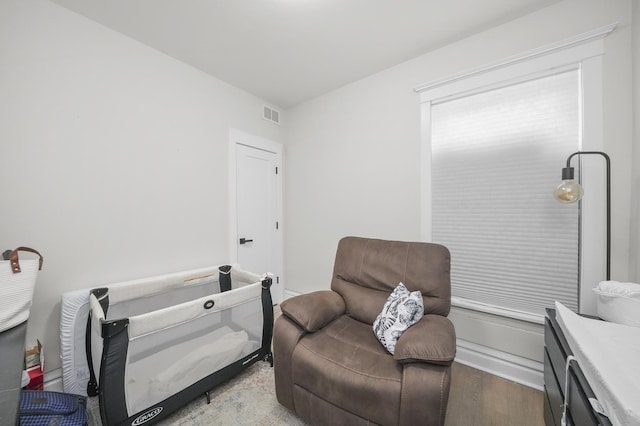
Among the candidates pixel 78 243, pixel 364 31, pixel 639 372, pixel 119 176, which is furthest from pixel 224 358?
pixel 364 31

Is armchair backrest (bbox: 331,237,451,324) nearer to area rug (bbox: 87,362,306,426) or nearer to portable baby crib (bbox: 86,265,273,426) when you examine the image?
portable baby crib (bbox: 86,265,273,426)

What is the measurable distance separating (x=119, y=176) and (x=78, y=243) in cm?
57

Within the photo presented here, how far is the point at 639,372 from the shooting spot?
30.8 inches

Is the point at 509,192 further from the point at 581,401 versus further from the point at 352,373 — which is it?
the point at 352,373

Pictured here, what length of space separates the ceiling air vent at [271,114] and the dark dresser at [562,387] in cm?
321

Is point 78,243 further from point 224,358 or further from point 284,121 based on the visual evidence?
point 284,121

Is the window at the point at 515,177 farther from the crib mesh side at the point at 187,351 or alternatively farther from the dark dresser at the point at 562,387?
the crib mesh side at the point at 187,351

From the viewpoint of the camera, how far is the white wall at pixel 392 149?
1522 mm

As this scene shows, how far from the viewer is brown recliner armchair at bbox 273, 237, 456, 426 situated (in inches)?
43.9

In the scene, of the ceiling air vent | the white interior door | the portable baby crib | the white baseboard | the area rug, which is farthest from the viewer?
the ceiling air vent

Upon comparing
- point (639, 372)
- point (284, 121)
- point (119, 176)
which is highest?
point (284, 121)

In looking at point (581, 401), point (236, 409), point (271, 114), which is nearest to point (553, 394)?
point (581, 401)

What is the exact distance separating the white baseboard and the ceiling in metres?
2.58

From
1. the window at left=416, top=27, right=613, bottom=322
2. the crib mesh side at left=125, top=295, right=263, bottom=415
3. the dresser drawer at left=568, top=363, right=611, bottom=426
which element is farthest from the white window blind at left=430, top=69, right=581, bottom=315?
the crib mesh side at left=125, top=295, right=263, bottom=415
